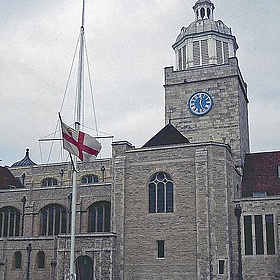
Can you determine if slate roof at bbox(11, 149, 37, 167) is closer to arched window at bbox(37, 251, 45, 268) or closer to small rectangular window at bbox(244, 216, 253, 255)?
arched window at bbox(37, 251, 45, 268)

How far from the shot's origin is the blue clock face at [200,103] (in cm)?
4369

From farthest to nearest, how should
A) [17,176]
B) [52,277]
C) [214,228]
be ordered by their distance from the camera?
[17,176], [52,277], [214,228]

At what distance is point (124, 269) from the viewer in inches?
1412

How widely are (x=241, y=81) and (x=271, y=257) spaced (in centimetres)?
1662

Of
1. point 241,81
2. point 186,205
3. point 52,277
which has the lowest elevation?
point 52,277

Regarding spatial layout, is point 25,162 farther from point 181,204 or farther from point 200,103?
point 181,204

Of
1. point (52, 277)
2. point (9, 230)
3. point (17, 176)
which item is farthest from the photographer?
point (17, 176)

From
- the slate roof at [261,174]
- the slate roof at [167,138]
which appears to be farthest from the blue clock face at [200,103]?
the slate roof at [261,174]

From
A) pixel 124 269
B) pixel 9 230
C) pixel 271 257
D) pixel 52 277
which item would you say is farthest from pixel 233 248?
pixel 9 230

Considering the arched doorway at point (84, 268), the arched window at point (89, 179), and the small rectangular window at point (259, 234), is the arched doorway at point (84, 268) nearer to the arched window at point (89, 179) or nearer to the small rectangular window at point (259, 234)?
the small rectangular window at point (259, 234)

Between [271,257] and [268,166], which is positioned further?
[268,166]

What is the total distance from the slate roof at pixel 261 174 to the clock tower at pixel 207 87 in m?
1.00

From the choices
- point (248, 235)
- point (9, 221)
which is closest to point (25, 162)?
point (9, 221)

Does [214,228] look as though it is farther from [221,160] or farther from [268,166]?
[268,166]
